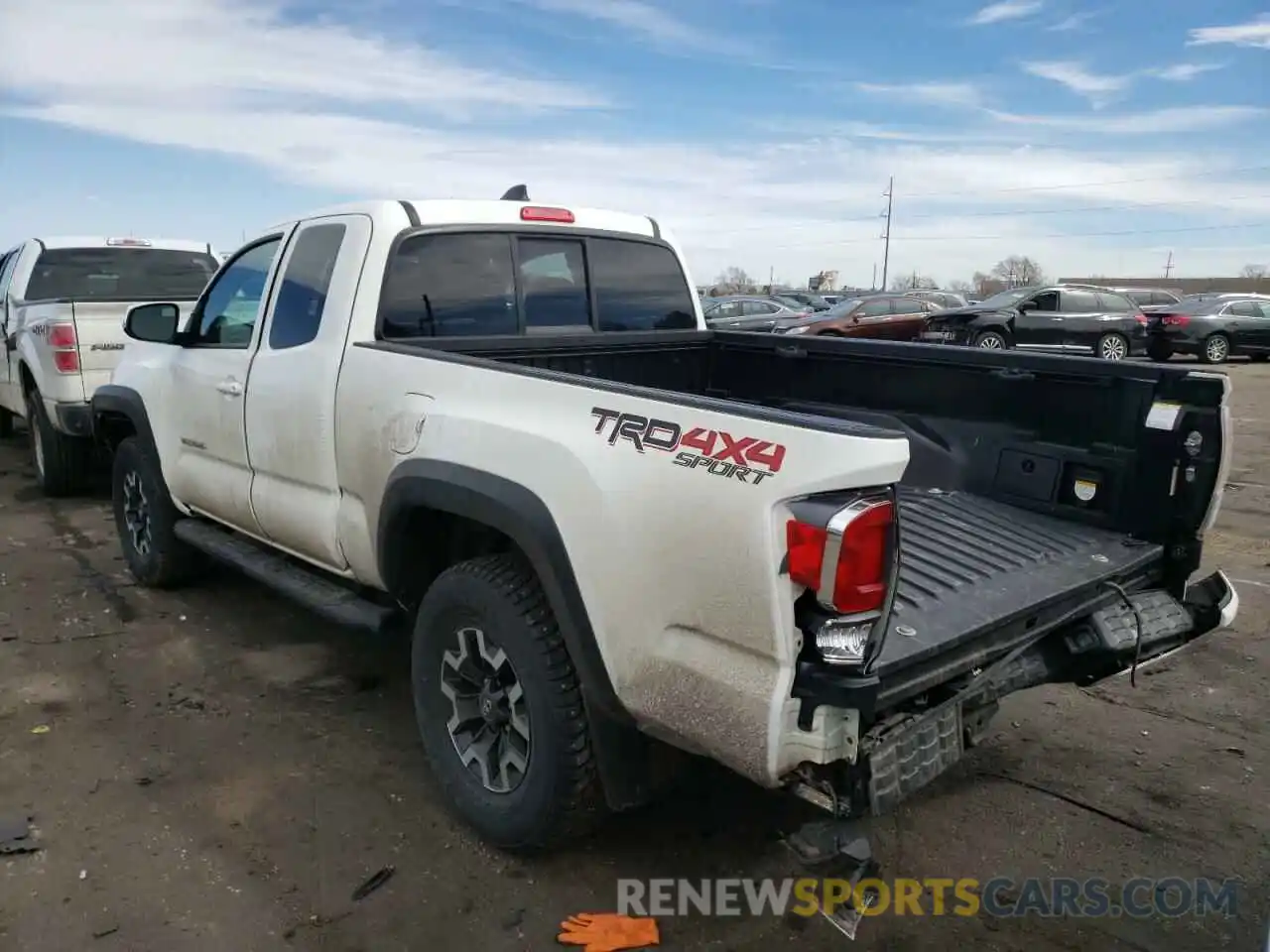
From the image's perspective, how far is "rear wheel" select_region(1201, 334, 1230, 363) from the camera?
907 inches

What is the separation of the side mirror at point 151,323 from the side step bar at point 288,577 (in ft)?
3.24

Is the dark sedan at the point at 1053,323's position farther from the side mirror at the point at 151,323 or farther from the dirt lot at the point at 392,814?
the side mirror at the point at 151,323

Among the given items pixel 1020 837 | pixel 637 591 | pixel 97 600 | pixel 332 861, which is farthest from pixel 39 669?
pixel 1020 837

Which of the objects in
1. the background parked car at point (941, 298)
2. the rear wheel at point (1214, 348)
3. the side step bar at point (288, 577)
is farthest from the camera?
the background parked car at point (941, 298)

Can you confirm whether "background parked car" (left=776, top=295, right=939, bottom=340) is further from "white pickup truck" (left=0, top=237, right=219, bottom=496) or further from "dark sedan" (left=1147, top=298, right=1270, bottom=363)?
"white pickup truck" (left=0, top=237, right=219, bottom=496)

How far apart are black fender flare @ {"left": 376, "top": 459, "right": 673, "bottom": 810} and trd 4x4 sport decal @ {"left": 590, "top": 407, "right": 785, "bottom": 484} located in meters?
0.34

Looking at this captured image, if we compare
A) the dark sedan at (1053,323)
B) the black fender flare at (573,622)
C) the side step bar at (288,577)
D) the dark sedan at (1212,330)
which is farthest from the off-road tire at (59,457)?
the dark sedan at (1212,330)

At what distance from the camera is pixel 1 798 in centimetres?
348

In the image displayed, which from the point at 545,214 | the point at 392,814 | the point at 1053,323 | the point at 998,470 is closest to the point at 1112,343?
the point at 1053,323

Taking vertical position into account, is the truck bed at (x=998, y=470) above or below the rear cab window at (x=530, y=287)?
below

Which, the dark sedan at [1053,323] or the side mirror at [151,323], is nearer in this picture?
the side mirror at [151,323]

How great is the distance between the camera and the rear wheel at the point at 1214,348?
23031 millimetres

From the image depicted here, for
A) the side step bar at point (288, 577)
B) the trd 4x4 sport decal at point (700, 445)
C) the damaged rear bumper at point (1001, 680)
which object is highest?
the trd 4x4 sport decal at point (700, 445)

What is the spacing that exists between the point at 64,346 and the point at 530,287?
495cm
